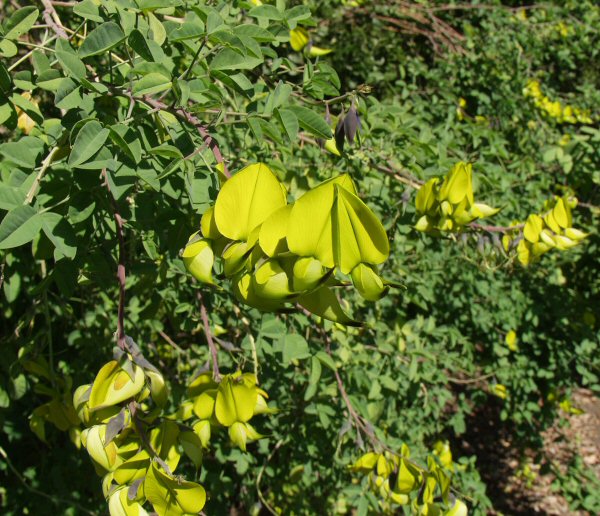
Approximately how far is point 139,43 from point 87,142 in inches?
7.4

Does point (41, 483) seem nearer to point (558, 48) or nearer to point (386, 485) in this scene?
point (386, 485)

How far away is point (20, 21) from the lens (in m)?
0.93

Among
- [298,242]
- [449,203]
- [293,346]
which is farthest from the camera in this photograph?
[293,346]

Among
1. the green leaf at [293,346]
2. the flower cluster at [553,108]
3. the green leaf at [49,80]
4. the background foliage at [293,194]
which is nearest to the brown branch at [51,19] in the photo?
the background foliage at [293,194]

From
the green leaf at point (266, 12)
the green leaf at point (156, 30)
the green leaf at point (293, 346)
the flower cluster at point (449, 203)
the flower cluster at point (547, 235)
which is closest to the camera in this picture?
the green leaf at point (156, 30)

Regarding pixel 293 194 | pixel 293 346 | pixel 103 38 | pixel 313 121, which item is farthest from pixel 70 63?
pixel 293 194

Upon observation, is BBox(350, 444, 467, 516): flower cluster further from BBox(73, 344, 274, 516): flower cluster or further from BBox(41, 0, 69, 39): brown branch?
BBox(41, 0, 69, 39): brown branch

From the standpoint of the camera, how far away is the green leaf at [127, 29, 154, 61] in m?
0.85

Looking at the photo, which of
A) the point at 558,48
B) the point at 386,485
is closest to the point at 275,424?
the point at 386,485

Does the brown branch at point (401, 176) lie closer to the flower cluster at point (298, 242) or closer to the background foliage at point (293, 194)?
the background foliage at point (293, 194)

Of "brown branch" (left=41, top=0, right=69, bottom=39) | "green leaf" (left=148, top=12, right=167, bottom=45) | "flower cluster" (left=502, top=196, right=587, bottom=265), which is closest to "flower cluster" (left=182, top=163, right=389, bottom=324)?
"green leaf" (left=148, top=12, right=167, bottom=45)

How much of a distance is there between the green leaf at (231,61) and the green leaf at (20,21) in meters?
0.31

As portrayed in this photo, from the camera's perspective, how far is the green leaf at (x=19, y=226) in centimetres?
80

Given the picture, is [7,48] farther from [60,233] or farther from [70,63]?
[60,233]
